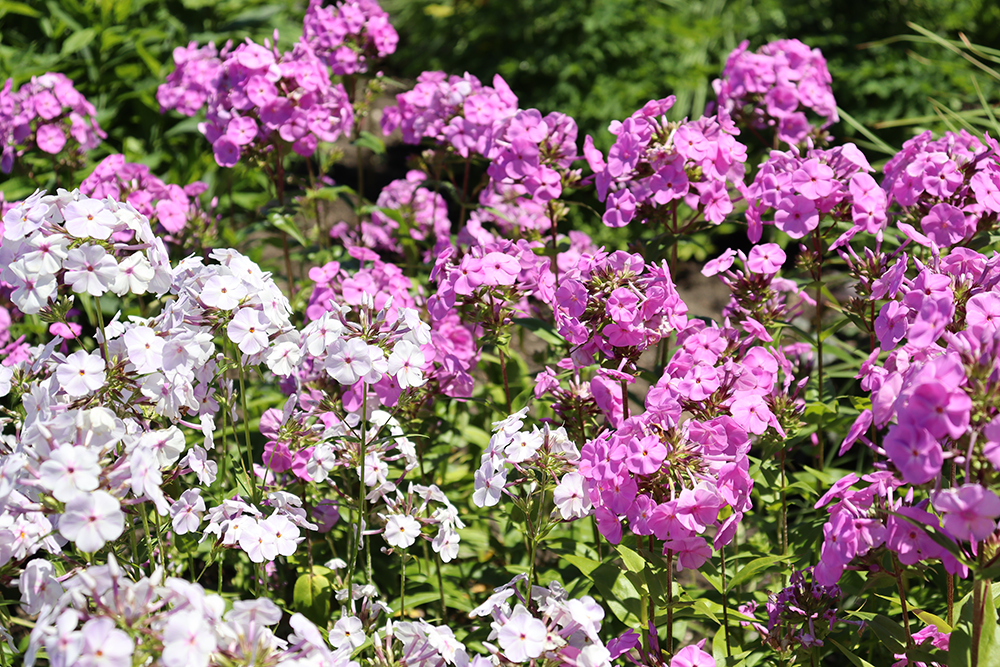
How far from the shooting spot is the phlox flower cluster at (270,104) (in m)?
3.11

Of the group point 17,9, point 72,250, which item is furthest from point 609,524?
point 17,9

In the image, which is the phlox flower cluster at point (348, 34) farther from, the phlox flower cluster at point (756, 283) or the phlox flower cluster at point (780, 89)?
the phlox flower cluster at point (756, 283)

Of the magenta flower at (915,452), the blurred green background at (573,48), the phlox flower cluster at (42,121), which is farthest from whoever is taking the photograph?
the blurred green background at (573,48)

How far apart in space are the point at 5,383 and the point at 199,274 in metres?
0.59

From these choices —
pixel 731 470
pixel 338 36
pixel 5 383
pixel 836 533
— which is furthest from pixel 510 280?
pixel 338 36

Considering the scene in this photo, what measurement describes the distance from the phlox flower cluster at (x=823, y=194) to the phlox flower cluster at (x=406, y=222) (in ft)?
5.40

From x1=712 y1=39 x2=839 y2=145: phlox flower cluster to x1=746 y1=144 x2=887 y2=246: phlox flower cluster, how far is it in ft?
2.56

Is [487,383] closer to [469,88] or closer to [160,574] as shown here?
[469,88]

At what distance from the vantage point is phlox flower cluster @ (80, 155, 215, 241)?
325cm

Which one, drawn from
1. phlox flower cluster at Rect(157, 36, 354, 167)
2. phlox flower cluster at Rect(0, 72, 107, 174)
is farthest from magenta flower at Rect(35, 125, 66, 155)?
phlox flower cluster at Rect(157, 36, 354, 167)

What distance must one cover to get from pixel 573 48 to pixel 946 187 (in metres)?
4.93

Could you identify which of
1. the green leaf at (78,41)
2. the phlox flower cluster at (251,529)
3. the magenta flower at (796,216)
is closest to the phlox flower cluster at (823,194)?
the magenta flower at (796,216)

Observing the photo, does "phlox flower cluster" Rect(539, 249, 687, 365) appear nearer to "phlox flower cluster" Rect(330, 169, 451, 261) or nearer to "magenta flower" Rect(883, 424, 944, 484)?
"magenta flower" Rect(883, 424, 944, 484)

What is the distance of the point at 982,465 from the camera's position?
4.65 feet
